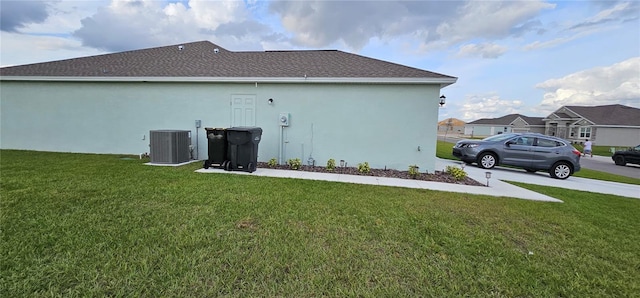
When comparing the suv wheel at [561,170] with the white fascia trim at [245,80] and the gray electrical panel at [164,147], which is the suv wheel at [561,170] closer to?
the white fascia trim at [245,80]

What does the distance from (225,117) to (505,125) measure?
173 ft

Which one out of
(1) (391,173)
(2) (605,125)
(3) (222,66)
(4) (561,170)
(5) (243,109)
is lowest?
(1) (391,173)

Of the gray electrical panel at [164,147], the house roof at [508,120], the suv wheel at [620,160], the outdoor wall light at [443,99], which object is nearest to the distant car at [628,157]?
the suv wheel at [620,160]

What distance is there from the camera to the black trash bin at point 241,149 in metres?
6.73

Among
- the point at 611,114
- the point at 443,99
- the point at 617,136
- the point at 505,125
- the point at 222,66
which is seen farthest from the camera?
the point at 505,125

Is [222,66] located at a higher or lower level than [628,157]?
higher

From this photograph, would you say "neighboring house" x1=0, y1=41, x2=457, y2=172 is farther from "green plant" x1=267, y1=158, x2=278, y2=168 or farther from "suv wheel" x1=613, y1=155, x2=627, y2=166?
"suv wheel" x1=613, y1=155, x2=627, y2=166

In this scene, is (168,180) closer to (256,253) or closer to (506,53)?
(256,253)

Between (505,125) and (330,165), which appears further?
(505,125)

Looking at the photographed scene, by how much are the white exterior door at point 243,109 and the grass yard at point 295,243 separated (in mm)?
3544

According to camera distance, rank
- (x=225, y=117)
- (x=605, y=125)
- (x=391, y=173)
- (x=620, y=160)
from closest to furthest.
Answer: (x=391, y=173), (x=225, y=117), (x=620, y=160), (x=605, y=125)

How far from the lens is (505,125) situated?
45.8 meters

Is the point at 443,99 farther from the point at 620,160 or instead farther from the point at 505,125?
the point at 505,125

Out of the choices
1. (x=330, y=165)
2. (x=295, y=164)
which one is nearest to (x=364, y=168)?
(x=330, y=165)
